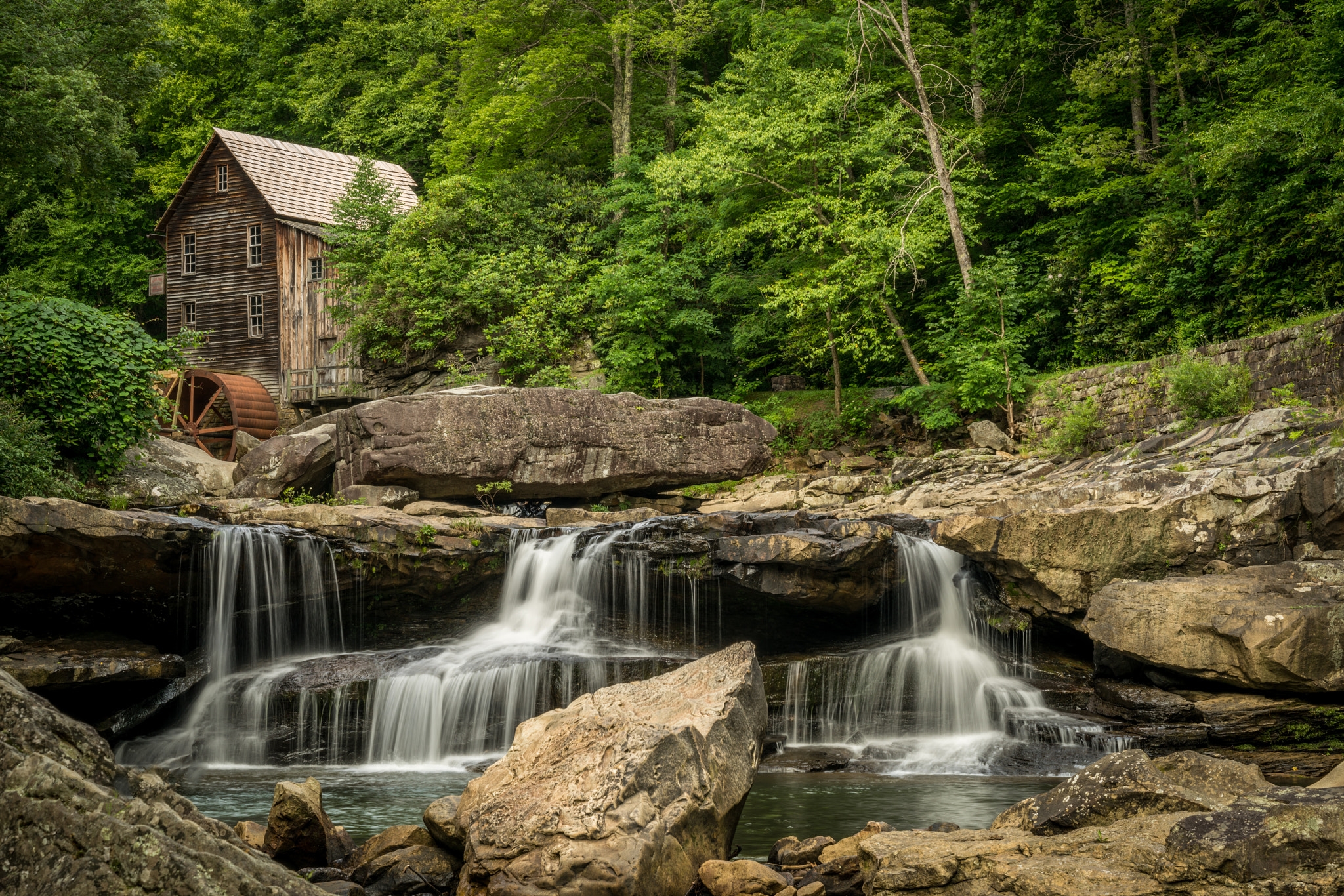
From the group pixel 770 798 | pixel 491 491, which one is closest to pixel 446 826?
pixel 770 798

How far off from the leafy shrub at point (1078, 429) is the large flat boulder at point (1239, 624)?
698 cm

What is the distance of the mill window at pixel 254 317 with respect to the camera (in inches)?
1168

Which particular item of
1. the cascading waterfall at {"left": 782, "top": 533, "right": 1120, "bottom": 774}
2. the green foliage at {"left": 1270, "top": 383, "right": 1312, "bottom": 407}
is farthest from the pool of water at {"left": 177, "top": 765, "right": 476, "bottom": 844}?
the green foliage at {"left": 1270, "top": 383, "right": 1312, "bottom": 407}

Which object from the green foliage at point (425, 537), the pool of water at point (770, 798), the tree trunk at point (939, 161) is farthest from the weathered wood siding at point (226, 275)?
the pool of water at point (770, 798)

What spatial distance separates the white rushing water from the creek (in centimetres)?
2

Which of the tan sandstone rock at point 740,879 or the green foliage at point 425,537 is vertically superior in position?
the green foliage at point 425,537

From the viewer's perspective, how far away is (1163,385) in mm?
14969

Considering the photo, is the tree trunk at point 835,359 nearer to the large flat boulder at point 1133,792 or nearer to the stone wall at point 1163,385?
the stone wall at point 1163,385

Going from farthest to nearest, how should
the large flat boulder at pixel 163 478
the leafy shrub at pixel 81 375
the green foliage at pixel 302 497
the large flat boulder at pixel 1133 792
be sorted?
the green foliage at pixel 302 497 < the large flat boulder at pixel 163 478 < the leafy shrub at pixel 81 375 < the large flat boulder at pixel 1133 792

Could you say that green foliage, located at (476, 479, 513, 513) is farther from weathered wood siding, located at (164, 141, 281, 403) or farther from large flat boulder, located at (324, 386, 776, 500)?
weathered wood siding, located at (164, 141, 281, 403)

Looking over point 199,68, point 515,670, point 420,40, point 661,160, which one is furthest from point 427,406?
point 199,68

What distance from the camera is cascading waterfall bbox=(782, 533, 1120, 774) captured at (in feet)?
32.6

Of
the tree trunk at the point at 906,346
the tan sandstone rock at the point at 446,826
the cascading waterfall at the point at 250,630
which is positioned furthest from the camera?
the tree trunk at the point at 906,346

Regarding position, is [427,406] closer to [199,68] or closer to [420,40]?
[420,40]
